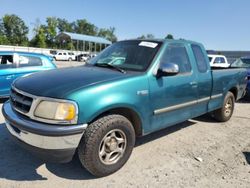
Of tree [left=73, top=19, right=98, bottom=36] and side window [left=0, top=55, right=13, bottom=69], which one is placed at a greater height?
tree [left=73, top=19, right=98, bottom=36]

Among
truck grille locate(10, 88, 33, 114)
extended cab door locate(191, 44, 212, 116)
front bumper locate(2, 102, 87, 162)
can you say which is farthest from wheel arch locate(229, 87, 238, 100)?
truck grille locate(10, 88, 33, 114)

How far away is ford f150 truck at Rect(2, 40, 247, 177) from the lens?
9.13ft

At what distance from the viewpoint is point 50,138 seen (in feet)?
8.90

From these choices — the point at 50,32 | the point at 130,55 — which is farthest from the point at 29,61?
the point at 50,32

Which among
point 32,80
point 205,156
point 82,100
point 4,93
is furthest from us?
point 4,93

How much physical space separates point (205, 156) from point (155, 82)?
1542mm

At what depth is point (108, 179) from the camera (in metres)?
3.21

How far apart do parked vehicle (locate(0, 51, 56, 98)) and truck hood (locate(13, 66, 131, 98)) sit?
4.22 metres

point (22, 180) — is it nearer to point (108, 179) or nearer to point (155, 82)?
point (108, 179)

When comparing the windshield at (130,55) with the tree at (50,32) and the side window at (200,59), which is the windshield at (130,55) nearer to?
the side window at (200,59)

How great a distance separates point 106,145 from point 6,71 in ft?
17.6

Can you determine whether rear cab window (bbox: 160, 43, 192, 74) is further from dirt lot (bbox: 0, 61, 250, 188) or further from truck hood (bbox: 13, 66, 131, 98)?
dirt lot (bbox: 0, 61, 250, 188)

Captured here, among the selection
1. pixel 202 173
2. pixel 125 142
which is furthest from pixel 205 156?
pixel 125 142

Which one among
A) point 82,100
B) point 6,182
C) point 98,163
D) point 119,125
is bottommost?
point 6,182
